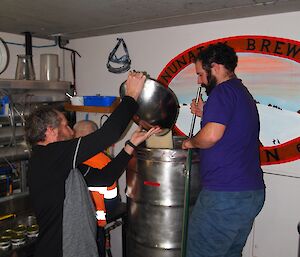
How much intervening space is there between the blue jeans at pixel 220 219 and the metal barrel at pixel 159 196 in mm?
206

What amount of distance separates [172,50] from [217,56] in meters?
0.65

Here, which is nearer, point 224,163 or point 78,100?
point 224,163

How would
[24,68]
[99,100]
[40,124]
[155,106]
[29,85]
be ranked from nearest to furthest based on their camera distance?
[40,124]
[155,106]
[29,85]
[24,68]
[99,100]

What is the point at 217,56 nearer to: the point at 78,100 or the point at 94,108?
the point at 94,108

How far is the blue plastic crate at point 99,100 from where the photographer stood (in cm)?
232

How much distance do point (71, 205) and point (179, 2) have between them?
1062mm

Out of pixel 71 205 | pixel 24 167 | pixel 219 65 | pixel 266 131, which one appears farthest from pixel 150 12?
pixel 24 167

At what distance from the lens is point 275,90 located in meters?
1.85

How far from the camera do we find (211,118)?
1.49 metres

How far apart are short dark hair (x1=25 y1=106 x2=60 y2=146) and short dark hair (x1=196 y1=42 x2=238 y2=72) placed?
0.77 m

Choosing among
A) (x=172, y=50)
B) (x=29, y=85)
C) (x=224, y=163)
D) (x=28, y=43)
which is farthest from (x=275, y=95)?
(x=28, y=43)

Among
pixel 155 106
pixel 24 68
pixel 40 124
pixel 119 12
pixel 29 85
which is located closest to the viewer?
pixel 40 124

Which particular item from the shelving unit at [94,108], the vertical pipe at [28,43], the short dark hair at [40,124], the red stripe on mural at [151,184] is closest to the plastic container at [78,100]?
the shelving unit at [94,108]

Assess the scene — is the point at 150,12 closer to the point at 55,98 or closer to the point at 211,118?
the point at 211,118
